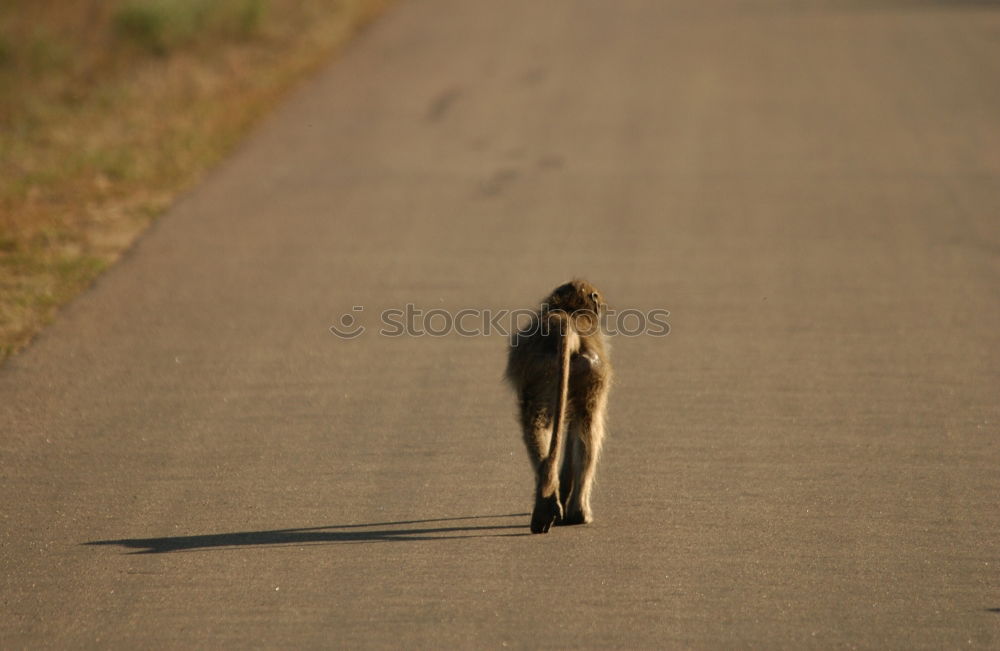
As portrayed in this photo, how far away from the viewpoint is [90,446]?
7641 mm

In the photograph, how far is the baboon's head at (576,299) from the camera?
7.01 metres

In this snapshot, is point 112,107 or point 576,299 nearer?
point 576,299

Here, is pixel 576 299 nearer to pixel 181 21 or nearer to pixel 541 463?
pixel 541 463

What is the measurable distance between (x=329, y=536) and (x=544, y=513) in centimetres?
105

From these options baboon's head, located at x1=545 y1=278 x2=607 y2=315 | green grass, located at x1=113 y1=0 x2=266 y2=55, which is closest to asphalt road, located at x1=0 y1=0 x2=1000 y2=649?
baboon's head, located at x1=545 y1=278 x2=607 y2=315

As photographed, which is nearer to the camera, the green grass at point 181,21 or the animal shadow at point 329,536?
the animal shadow at point 329,536

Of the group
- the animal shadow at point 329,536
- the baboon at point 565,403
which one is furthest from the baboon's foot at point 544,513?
the animal shadow at point 329,536

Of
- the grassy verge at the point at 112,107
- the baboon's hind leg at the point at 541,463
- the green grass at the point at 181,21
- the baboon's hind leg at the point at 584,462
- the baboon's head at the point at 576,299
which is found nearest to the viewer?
the baboon's hind leg at the point at 541,463

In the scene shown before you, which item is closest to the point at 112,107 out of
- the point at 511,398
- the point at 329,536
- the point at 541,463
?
the point at 511,398

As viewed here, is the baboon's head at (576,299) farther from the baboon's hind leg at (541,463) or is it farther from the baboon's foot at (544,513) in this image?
the baboon's foot at (544,513)

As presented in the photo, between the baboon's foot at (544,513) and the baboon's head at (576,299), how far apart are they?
1.06 m

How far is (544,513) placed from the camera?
6.48 m

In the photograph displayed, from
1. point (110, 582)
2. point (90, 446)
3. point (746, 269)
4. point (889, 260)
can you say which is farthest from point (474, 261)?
point (110, 582)

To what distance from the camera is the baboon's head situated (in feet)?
23.0
